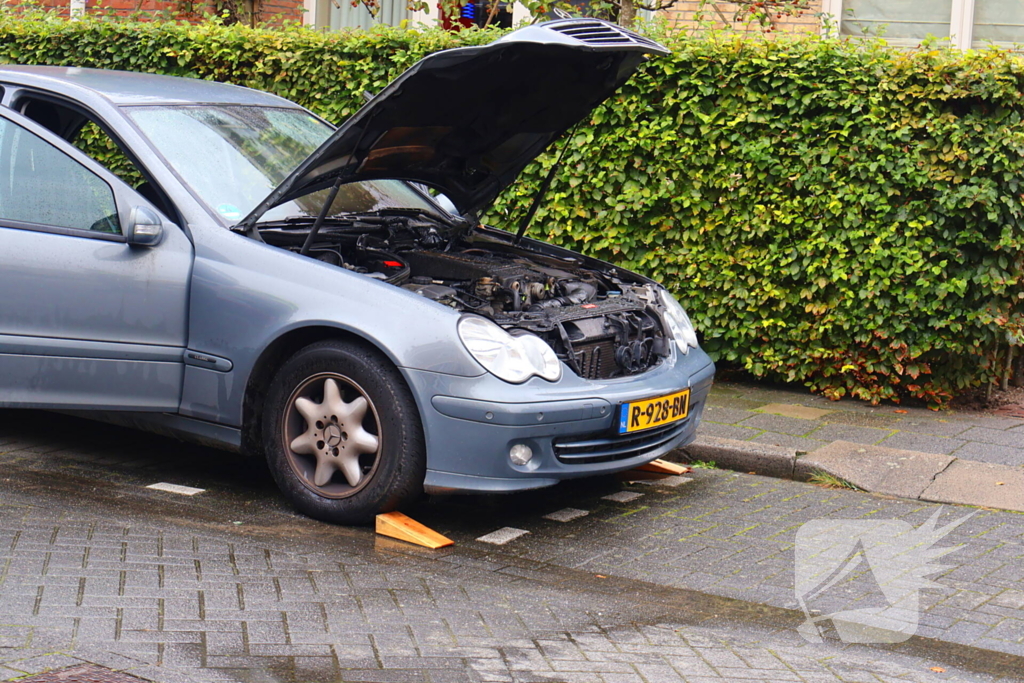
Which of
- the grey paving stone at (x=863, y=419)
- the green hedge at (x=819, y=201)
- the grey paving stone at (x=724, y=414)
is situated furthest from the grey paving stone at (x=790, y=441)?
the green hedge at (x=819, y=201)

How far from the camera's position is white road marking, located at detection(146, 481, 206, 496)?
546 cm

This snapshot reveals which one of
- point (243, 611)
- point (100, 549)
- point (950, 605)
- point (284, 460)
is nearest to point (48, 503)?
point (100, 549)

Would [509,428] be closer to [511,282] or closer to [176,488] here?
[511,282]

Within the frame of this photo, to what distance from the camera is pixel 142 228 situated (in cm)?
514

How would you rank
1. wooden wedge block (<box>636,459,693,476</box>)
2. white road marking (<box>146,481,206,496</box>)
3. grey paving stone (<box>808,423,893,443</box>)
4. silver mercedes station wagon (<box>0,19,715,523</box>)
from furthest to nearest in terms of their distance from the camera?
grey paving stone (<box>808,423,893,443</box>), wooden wedge block (<box>636,459,693,476</box>), white road marking (<box>146,481,206,496</box>), silver mercedes station wagon (<box>0,19,715,523</box>)

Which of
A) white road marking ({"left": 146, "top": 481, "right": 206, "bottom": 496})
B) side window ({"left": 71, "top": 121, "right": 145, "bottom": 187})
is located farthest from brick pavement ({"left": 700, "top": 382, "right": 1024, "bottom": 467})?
side window ({"left": 71, "top": 121, "right": 145, "bottom": 187})

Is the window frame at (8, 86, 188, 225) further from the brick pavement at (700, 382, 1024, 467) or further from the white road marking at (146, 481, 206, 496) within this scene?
the brick pavement at (700, 382, 1024, 467)

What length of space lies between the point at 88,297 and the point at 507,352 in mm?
1924

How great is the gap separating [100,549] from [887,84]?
5228 millimetres

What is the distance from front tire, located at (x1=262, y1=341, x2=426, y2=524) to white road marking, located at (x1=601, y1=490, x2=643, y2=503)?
112 centimetres

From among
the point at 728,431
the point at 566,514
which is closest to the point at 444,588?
the point at 566,514

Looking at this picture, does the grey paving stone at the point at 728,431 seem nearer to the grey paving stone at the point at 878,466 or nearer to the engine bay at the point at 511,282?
the grey paving stone at the point at 878,466

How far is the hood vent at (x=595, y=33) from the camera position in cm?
500

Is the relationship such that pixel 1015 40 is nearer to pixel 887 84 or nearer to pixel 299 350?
pixel 887 84
